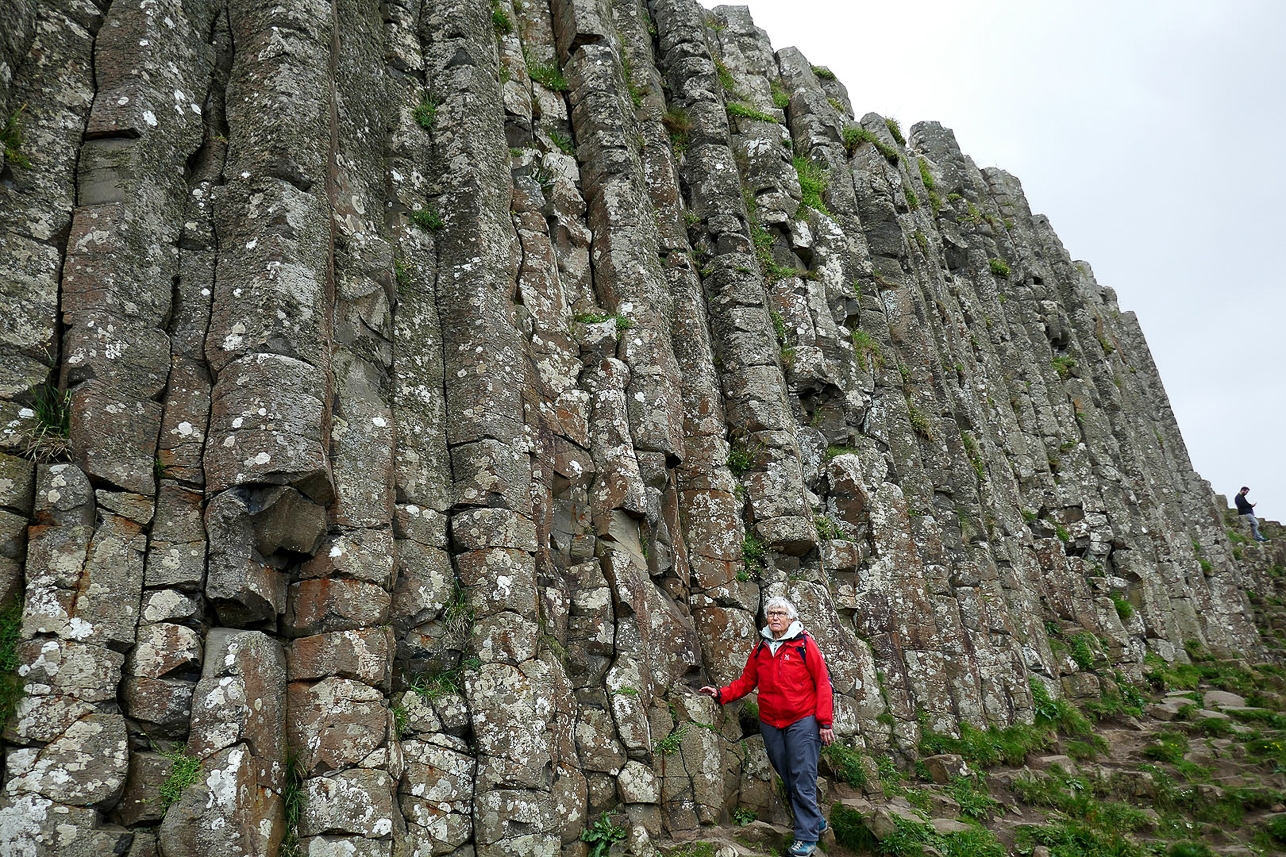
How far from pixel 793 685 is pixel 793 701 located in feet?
0.63

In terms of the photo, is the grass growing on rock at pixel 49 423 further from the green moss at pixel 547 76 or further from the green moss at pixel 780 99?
→ the green moss at pixel 780 99

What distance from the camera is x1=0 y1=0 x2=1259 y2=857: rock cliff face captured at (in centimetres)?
654

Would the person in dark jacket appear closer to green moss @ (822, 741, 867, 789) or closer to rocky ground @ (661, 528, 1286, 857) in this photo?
rocky ground @ (661, 528, 1286, 857)

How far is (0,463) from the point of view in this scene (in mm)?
6328

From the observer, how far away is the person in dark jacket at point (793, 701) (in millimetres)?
9422

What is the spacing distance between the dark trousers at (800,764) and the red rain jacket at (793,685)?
124 millimetres

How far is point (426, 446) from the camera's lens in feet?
30.4

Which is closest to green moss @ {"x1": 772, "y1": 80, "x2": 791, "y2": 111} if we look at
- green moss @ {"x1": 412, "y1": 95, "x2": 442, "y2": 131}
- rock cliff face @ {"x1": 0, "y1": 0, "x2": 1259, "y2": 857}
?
rock cliff face @ {"x1": 0, "y1": 0, "x2": 1259, "y2": 857}

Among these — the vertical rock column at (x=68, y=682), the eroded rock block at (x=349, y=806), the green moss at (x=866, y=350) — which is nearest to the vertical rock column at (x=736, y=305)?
the green moss at (x=866, y=350)

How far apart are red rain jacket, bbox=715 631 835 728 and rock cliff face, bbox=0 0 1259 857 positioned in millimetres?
983

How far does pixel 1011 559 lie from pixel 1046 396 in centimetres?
1149

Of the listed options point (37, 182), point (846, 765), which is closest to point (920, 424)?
point (846, 765)

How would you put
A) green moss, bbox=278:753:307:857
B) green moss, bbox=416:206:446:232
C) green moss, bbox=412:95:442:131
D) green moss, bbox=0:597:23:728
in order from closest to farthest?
green moss, bbox=0:597:23:728 → green moss, bbox=278:753:307:857 → green moss, bbox=416:206:446:232 → green moss, bbox=412:95:442:131

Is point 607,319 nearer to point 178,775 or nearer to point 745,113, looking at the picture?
point 178,775
